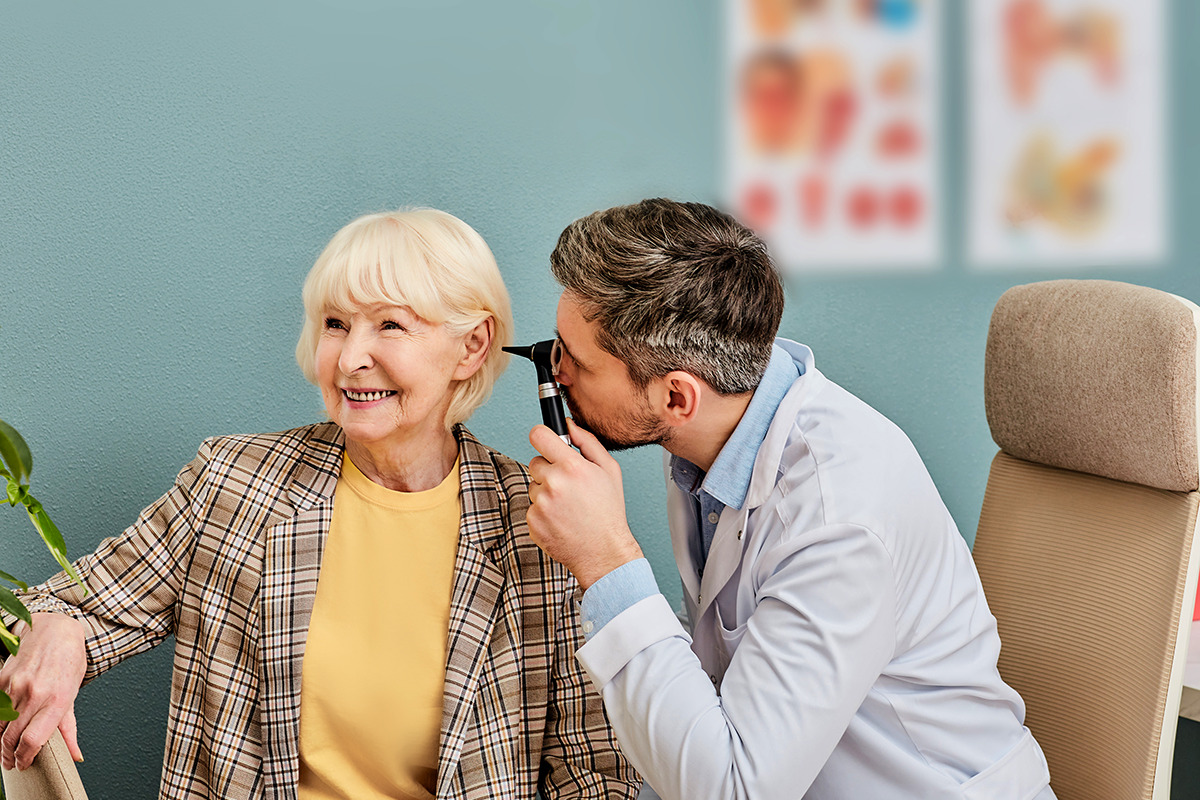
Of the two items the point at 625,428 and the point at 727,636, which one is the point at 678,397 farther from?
the point at 727,636

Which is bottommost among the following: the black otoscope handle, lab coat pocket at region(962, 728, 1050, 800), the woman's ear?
lab coat pocket at region(962, 728, 1050, 800)

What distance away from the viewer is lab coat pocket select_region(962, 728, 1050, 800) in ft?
3.89

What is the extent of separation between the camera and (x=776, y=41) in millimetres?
1855

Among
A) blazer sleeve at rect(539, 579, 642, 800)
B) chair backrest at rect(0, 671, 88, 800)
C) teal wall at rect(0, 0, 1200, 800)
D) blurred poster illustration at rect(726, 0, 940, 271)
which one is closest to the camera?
chair backrest at rect(0, 671, 88, 800)

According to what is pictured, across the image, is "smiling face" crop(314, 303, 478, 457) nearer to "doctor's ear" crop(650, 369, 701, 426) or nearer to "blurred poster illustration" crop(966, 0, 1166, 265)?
"doctor's ear" crop(650, 369, 701, 426)

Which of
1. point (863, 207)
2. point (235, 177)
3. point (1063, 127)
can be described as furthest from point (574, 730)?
point (1063, 127)

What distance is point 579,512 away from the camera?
1.16 metres

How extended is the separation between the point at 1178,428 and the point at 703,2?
1077 millimetres

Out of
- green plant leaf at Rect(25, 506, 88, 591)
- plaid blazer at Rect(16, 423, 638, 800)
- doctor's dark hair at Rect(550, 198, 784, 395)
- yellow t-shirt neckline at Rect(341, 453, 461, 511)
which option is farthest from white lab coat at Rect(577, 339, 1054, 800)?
green plant leaf at Rect(25, 506, 88, 591)

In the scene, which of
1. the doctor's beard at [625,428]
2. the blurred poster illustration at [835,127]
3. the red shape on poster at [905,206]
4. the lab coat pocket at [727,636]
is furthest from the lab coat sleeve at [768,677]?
the red shape on poster at [905,206]

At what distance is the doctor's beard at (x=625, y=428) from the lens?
1.22 meters

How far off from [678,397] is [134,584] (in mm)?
728

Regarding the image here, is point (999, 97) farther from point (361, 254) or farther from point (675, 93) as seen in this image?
point (361, 254)

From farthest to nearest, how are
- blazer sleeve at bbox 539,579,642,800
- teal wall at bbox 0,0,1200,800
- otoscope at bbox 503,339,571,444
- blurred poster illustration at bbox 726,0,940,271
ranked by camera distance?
blurred poster illustration at bbox 726,0,940,271, teal wall at bbox 0,0,1200,800, blazer sleeve at bbox 539,579,642,800, otoscope at bbox 503,339,571,444
